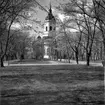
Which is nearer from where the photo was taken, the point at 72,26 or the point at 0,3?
the point at 0,3

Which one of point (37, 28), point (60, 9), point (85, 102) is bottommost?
point (85, 102)

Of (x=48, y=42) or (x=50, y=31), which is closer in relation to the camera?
(x=48, y=42)

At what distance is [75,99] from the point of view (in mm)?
7531

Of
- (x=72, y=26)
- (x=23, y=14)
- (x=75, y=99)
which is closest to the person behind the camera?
(x=75, y=99)

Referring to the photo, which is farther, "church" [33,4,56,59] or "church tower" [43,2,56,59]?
"church" [33,4,56,59]

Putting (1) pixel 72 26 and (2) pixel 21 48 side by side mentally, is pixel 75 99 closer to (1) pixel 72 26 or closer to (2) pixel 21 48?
(1) pixel 72 26

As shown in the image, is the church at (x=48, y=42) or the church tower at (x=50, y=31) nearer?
the church tower at (x=50, y=31)

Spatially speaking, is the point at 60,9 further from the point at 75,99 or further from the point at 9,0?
the point at 75,99

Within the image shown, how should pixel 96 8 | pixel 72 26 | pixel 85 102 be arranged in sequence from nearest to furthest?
pixel 85 102
pixel 96 8
pixel 72 26

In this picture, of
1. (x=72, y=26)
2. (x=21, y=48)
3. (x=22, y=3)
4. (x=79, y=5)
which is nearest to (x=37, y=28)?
(x=22, y=3)

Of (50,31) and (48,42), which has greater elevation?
(50,31)

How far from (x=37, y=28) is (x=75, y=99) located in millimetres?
9029

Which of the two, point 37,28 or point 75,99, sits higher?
point 37,28

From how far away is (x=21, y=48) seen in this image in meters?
67.0
